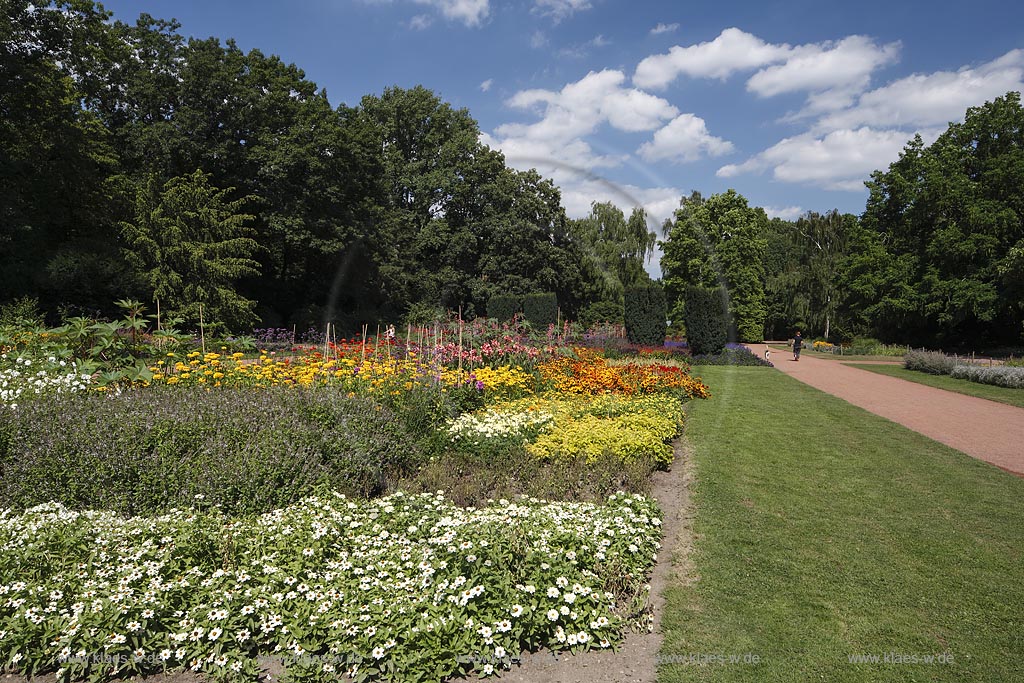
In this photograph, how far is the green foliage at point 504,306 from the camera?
92.5 feet

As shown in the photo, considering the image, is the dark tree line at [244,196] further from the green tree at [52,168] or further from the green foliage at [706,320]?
the green foliage at [706,320]

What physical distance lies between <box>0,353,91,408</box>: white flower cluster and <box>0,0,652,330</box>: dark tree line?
797 centimetres

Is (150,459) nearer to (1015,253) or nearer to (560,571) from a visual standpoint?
(560,571)

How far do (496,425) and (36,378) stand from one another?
5.88 meters

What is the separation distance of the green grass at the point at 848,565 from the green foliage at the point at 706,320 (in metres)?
13.1

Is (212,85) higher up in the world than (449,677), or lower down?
higher up

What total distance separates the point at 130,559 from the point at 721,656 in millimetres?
3609

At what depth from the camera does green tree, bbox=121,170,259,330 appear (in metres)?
19.5

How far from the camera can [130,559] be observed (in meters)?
3.62

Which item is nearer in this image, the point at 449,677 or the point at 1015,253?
the point at 449,677

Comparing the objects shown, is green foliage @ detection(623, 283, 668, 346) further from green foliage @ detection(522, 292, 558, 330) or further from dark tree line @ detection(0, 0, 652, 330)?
green foliage @ detection(522, 292, 558, 330)

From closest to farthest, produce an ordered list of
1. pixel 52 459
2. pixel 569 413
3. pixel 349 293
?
1. pixel 52 459
2. pixel 569 413
3. pixel 349 293

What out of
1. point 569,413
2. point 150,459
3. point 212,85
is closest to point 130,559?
point 150,459

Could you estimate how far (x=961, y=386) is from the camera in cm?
1593
